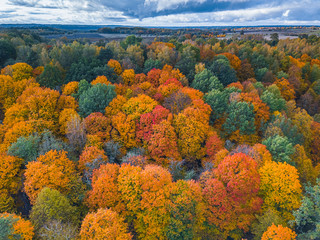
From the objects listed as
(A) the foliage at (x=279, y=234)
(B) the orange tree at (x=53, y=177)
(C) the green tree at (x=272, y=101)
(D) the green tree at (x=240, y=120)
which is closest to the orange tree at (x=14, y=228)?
(B) the orange tree at (x=53, y=177)

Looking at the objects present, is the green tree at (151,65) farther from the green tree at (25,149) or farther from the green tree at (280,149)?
the green tree at (280,149)

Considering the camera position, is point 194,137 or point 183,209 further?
point 194,137

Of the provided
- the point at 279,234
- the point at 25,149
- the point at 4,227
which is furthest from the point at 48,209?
the point at 279,234

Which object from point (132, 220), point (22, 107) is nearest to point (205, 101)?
point (132, 220)

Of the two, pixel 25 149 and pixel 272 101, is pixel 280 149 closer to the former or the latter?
pixel 272 101

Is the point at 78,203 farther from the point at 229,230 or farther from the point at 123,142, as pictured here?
the point at 229,230

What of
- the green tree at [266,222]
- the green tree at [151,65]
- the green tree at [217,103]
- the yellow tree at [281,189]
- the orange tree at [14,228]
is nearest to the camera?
the orange tree at [14,228]

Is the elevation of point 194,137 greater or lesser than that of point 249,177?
lesser
